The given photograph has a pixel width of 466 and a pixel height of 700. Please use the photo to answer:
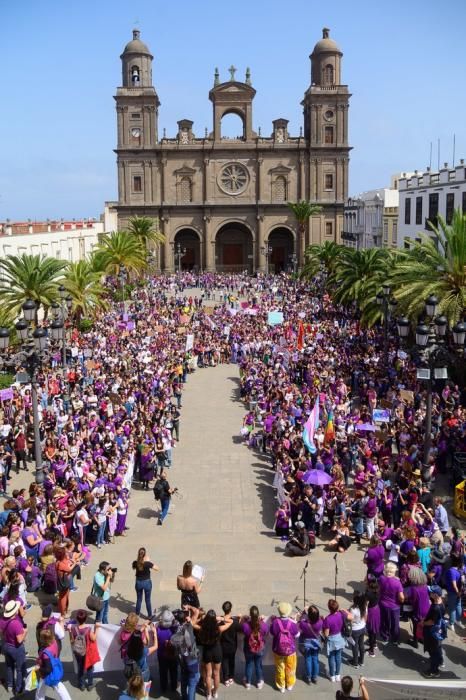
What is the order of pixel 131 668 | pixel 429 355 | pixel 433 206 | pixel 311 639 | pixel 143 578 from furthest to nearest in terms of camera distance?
1. pixel 433 206
2. pixel 429 355
3. pixel 143 578
4. pixel 311 639
5. pixel 131 668

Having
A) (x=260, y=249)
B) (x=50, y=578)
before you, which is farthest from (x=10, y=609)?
(x=260, y=249)

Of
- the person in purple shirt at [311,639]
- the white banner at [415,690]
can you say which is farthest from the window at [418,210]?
the white banner at [415,690]

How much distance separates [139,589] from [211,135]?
71.9m

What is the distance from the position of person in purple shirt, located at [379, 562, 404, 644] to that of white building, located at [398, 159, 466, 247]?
35.1 meters

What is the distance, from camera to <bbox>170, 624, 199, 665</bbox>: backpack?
9406 mm

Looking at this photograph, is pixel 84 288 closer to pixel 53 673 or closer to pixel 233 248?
pixel 53 673

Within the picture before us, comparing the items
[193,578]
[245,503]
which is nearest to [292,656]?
[193,578]

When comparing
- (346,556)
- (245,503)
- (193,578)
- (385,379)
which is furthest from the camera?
(385,379)

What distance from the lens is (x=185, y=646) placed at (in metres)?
9.42

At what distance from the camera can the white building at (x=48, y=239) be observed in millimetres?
52094

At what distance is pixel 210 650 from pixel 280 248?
75.7m

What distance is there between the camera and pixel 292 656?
9875mm

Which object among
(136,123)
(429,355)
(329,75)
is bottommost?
(429,355)

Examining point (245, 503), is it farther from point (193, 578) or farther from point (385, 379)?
point (385, 379)
